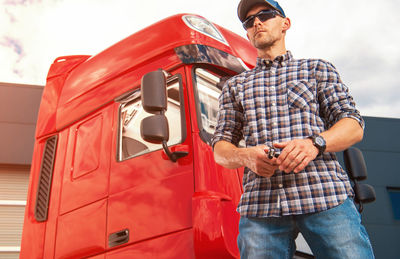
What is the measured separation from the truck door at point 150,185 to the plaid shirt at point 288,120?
80cm

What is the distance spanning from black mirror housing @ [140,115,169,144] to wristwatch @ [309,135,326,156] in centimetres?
112

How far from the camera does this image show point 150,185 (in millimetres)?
2463

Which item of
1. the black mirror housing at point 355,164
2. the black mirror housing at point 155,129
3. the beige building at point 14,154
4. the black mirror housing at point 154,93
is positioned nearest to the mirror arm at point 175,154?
the black mirror housing at point 155,129

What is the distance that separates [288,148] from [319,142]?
0.12 metres

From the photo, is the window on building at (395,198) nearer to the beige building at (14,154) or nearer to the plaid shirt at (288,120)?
the beige building at (14,154)

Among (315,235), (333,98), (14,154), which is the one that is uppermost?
(14,154)

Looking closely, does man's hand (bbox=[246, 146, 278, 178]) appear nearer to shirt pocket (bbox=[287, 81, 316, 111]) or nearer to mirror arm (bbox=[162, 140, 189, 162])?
shirt pocket (bbox=[287, 81, 316, 111])

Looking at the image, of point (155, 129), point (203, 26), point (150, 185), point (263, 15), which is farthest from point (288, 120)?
point (203, 26)

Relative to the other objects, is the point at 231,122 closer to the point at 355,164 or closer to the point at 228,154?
the point at 228,154

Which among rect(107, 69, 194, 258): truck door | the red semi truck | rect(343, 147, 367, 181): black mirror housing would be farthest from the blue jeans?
rect(343, 147, 367, 181): black mirror housing

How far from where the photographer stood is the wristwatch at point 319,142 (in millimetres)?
1288

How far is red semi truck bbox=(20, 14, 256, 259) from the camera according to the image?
2252 mm

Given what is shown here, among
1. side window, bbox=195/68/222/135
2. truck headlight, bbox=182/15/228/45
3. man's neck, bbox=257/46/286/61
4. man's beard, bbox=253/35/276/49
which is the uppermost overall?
truck headlight, bbox=182/15/228/45

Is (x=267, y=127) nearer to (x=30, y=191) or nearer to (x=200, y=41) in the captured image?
(x=200, y=41)
